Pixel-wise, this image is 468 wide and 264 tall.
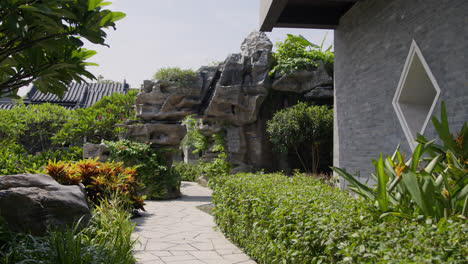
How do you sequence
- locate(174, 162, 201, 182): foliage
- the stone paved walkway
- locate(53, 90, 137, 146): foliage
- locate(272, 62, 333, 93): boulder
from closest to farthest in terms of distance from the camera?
the stone paved walkway → locate(272, 62, 333, 93): boulder → locate(53, 90, 137, 146): foliage → locate(174, 162, 201, 182): foliage

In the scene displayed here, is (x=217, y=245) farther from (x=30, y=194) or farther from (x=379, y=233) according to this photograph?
(x=379, y=233)

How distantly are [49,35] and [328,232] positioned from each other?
2.49m

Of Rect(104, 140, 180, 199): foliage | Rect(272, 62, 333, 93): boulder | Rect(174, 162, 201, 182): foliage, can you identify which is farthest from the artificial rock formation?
Rect(174, 162, 201, 182): foliage

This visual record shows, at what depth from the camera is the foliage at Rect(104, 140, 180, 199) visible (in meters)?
10.5

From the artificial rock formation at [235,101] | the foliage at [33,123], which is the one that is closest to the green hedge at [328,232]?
the artificial rock formation at [235,101]

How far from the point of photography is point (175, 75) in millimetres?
12883

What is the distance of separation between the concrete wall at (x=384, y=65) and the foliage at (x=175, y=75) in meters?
6.28

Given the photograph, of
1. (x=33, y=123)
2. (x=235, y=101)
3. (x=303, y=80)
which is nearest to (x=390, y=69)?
(x=303, y=80)

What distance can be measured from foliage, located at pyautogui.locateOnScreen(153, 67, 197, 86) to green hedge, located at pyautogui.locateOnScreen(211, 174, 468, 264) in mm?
8346

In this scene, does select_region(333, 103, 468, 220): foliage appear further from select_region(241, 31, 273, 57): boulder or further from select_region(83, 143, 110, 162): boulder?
select_region(241, 31, 273, 57): boulder

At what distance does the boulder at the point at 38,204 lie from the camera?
3.62 metres

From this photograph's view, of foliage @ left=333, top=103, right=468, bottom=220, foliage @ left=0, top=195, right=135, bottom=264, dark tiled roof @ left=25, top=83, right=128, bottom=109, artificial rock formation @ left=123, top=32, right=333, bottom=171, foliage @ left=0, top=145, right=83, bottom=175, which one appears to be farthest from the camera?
dark tiled roof @ left=25, top=83, right=128, bottom=109

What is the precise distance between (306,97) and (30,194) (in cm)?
1129

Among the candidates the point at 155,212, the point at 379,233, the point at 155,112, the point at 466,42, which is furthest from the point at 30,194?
the point at 155,112
